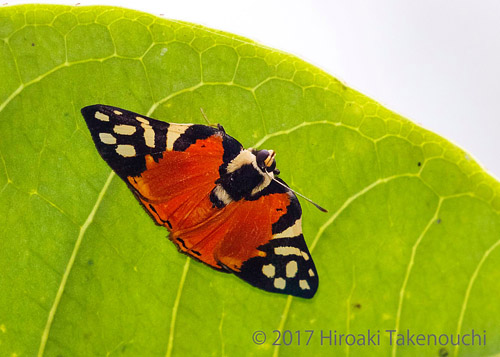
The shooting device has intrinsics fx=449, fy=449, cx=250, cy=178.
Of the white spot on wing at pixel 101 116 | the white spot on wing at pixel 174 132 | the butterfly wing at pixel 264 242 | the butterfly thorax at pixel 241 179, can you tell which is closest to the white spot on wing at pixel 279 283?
the butterfly wing at pixel 264 242

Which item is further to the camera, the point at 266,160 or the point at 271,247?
the point at 271,247

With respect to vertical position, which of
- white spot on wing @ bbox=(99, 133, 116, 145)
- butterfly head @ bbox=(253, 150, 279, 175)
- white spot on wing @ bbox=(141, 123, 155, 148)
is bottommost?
white spot on wing @ bbox=(99, 133, 116, 145)

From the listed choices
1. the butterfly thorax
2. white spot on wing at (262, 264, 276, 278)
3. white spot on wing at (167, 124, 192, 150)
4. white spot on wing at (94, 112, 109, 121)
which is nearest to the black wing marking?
white spot on wing at (262, 264, 276, 278)

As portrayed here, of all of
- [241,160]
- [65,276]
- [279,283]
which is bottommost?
[65,276]

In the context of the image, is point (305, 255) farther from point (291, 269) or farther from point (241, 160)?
point (241, 160)

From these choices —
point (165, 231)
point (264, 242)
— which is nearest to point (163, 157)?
point (165, 231)

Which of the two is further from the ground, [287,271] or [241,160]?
[241,160]

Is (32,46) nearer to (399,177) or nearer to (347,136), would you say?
(347,136)

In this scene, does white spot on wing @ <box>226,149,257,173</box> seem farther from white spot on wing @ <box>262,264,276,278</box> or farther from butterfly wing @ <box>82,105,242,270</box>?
white spot on wing @ <box>262,264,276,278</box>

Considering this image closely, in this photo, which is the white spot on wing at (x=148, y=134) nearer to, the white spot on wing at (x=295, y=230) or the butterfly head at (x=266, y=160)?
the butterfly head at (x=266, y=160)
